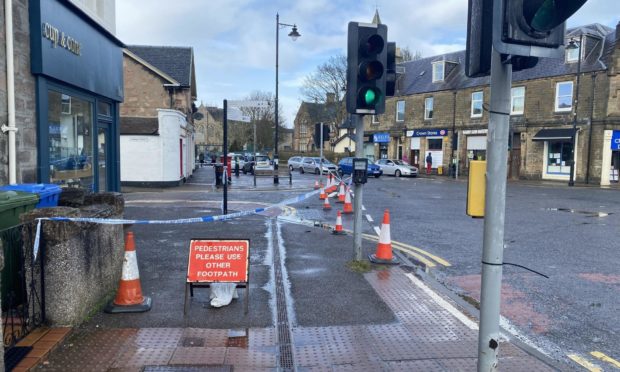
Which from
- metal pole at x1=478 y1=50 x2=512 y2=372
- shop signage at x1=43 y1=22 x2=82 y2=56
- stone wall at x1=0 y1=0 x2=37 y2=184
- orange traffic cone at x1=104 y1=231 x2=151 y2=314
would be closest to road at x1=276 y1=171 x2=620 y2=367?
metal pole at x1=478 y1=50 x2=512 y2=372

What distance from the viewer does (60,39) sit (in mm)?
7715

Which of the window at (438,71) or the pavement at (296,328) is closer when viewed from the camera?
the pavement at (296,328)

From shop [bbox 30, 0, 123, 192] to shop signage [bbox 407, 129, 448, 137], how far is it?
3198 centimetres

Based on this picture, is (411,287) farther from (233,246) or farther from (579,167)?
(579,167)

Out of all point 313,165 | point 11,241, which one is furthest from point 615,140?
point 11,241

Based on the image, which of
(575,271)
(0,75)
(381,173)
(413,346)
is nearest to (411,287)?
(413,346)

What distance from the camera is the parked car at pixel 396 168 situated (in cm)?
3650

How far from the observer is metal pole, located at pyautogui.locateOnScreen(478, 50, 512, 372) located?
2930 millimetres

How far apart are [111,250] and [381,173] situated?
105ft

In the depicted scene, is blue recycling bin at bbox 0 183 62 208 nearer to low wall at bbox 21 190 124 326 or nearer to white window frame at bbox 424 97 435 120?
low wall at bbox 21 190 124 326

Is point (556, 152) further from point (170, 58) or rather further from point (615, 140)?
point (170, 58)

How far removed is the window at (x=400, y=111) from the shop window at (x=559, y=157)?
14.8 m

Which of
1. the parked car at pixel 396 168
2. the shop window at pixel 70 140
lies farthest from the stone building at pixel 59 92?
the parked car at pixel 396 168

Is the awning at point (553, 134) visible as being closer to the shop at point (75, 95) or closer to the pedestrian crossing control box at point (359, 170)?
the pedestrian crossing control box at point (359, 170)
